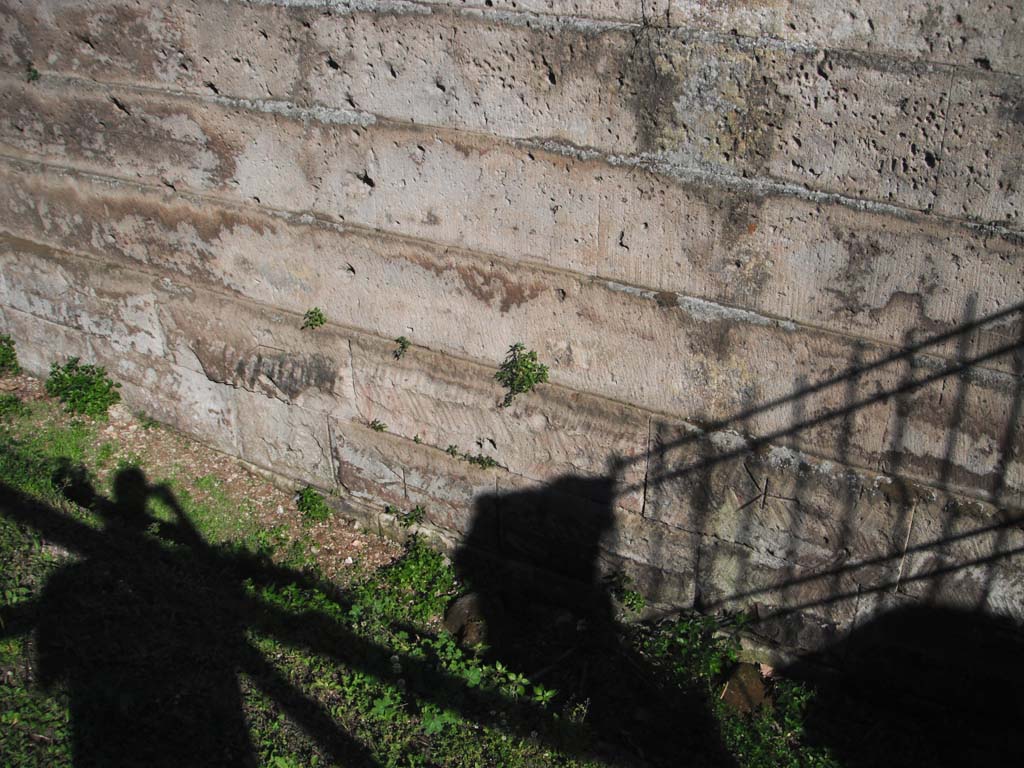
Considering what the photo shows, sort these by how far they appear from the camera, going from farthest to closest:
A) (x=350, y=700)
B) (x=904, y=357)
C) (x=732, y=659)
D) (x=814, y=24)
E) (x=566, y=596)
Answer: (x=566, y=596), (x=732, y=659), (x=350, y=700), (x=904, y=357), (x=814, y=24)

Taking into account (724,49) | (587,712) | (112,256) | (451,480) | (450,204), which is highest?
(724,49)

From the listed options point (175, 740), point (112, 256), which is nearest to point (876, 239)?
point (175, 740)

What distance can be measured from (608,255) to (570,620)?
79.8 inches

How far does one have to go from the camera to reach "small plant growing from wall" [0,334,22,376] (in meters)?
7.05

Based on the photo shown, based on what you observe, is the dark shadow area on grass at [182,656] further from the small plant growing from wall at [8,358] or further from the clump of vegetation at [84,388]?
the small plant growing from wall at [8,358]

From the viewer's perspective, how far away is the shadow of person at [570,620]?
14.3ft

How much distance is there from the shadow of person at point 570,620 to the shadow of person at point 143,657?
4.29 feet

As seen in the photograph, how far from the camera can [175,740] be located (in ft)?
12.9

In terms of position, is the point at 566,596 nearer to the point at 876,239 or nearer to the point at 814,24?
the point at 876,239

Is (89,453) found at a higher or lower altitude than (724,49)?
lower

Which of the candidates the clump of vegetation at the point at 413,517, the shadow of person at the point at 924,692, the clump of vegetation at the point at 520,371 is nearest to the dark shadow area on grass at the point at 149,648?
the clump of vegetation at the point at 413,517

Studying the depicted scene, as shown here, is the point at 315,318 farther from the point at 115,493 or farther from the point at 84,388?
the point at 84,388

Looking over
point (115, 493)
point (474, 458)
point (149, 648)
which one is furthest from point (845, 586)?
point (115, 493)

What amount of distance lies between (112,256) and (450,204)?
2729 mm
